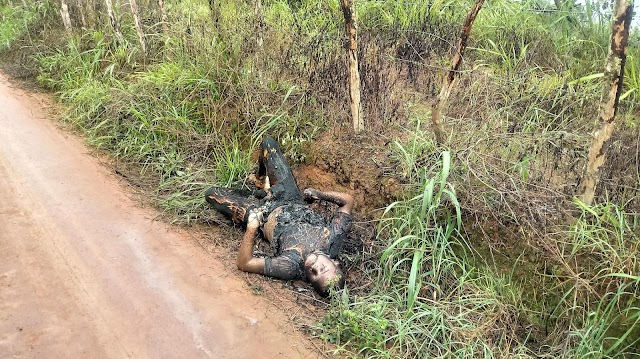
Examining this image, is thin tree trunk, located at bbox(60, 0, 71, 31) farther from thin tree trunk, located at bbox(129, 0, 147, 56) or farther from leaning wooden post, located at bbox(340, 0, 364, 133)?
leaning wooden post, located at bbox(340, 0, 364, 133)

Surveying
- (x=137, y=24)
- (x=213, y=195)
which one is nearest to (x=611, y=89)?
(x=213, y=195)

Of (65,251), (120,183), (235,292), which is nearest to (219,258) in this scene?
(235,292)

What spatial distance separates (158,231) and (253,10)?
228 centimetres

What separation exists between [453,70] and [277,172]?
149 centimetres

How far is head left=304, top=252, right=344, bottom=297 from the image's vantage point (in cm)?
312

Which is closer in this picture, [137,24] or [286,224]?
[286,224]

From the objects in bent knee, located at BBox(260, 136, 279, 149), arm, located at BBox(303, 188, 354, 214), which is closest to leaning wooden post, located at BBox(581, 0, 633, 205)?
arm, located at BBox(303, 188, 354, 214)

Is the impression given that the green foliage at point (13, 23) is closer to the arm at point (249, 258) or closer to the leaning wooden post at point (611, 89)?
the arm at point (249, 258)

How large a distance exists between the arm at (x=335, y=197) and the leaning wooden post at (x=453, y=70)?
0.80m

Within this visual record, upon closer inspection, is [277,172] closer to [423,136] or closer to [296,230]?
[296,230]

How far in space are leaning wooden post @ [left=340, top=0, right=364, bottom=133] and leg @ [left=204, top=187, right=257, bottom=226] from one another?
42.7 inches

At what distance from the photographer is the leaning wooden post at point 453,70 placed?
119 inches

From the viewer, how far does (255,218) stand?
334 cm

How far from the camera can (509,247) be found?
10.0 ft
